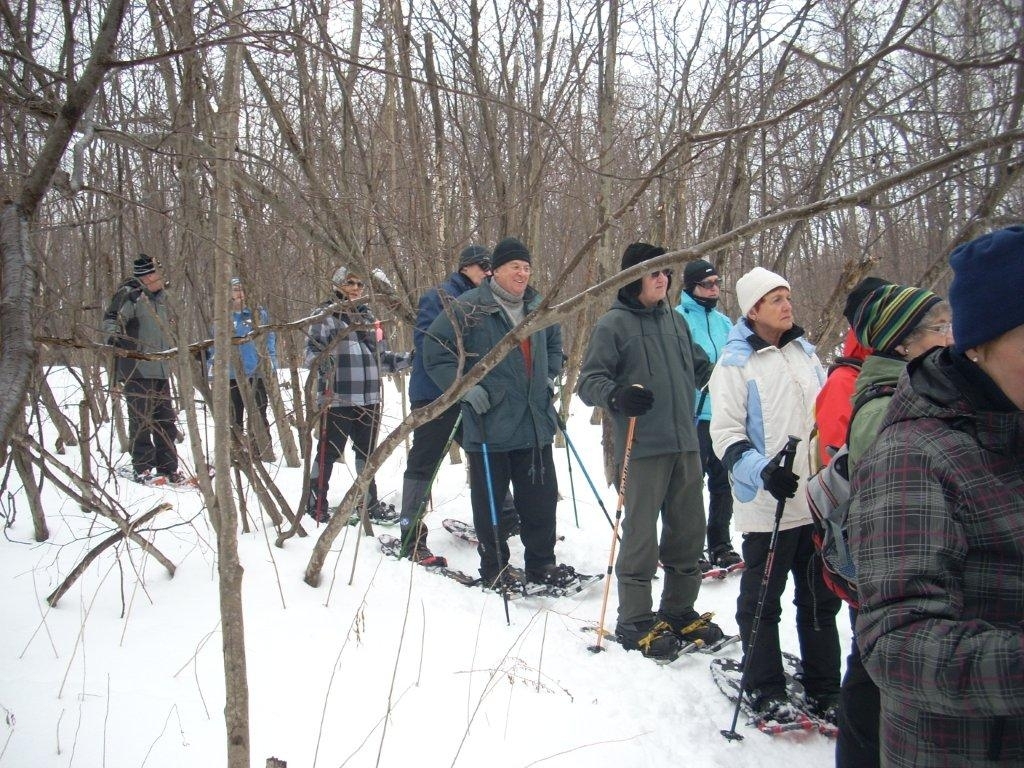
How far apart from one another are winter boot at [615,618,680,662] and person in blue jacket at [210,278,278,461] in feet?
8.76

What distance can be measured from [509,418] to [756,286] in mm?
1695

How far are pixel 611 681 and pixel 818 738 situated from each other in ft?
2.82

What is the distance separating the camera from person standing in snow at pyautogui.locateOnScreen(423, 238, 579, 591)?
4.34 metres

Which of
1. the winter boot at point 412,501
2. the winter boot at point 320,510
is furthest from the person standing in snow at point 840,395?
the winter boot at point 320,510

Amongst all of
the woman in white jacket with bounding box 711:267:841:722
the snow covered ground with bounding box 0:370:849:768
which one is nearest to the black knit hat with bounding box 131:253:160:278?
the snow covered ground with bounding box 0:370:849:768

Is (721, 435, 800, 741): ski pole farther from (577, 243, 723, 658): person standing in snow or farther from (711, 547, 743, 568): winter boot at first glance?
(711, 547, 743, 568): winter boot

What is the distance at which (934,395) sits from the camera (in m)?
1.38

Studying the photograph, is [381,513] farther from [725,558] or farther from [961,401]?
[961,401]

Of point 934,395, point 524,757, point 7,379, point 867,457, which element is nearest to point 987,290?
point 934,395

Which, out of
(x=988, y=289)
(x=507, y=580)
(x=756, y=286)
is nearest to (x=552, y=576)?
(x=507, y=580)

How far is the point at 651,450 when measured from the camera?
3.67m

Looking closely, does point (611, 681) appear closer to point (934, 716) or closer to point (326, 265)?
point (934, 716)

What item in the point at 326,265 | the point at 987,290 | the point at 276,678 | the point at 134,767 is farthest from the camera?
the point at 326,265

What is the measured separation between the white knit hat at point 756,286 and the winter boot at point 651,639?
161 centimetres
